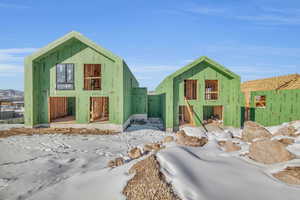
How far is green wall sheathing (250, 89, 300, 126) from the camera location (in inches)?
466

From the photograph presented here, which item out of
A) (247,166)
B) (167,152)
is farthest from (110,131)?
(247,166)

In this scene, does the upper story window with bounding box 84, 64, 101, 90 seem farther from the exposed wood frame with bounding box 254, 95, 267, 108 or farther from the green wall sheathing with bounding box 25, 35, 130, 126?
the exposed wood frame with bounding box 254, 95, 267, 108

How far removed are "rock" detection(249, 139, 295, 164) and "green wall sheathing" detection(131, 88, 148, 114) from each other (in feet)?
45.1

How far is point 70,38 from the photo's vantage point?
11.7m

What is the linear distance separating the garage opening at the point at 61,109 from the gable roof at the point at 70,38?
11.1 ft

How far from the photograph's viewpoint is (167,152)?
14.5 ft

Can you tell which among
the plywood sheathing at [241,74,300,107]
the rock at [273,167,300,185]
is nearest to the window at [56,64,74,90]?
the rock at [273,167,300,185]

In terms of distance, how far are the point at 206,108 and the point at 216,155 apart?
13.5 meters

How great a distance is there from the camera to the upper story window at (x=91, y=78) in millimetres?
12642

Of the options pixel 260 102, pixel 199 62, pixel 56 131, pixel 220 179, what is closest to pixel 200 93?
pixel 199 62

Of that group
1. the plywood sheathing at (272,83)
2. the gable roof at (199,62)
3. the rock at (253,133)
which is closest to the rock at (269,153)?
the rock at (253,133)

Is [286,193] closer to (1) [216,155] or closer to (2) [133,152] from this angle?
(1) [216,155]

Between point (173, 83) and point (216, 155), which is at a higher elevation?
point (173, 83)

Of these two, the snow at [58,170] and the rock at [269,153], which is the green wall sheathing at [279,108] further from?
the snow at [58,170]
